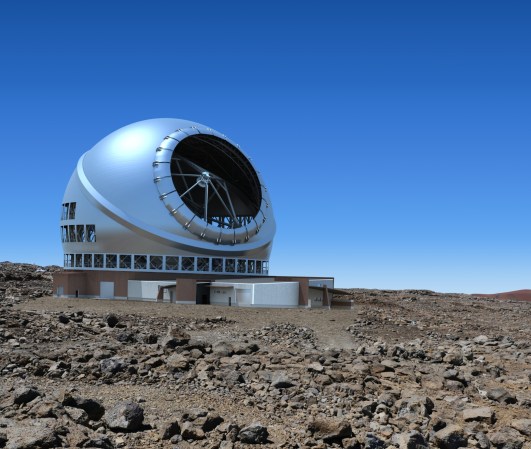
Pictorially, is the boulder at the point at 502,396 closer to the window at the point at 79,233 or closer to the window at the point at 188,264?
the window at the point at 188,264

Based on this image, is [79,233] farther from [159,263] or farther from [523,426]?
[523,426]

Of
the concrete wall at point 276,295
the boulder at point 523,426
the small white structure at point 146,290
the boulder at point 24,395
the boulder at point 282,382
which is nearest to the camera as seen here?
the boulder at point 24,395

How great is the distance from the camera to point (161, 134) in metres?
42.8

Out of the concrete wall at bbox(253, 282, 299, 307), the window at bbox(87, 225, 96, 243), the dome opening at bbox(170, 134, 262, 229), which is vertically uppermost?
the dome opening at bbox(170, 134, 262, 229)

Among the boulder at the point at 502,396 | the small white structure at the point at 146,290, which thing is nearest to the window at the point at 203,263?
the small white structure at the point at 146,290

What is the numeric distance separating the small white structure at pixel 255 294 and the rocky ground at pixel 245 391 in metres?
12.8

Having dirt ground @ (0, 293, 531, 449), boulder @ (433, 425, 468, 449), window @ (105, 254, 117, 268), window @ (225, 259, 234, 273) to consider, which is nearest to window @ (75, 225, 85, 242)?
window @ (105, 254, 117, 268)

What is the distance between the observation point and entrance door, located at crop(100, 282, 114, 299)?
3989 centimetres

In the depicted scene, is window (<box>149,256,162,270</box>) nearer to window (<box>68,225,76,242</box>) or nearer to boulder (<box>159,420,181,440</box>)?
window (<box>68,225,76,242</box>)

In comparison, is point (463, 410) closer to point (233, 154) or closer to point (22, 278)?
point (233, 154)

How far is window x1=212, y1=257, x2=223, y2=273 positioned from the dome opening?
491 centimetres

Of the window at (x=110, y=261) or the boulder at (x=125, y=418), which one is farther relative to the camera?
the window at (x=110, y=261)

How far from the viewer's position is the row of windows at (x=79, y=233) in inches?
1633

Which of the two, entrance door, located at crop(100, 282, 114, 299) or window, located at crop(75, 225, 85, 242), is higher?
window, located at crop(75, 225, 85, 242)
